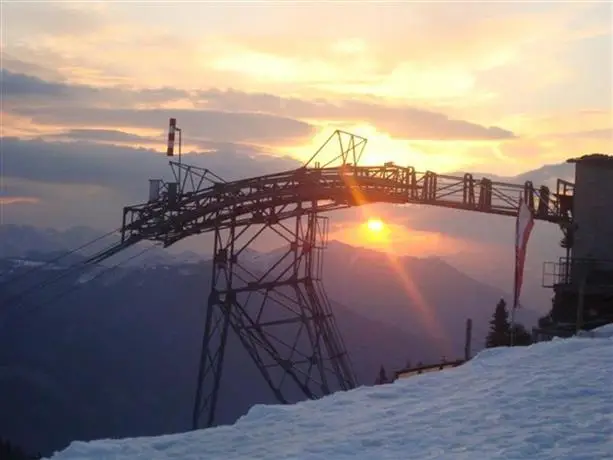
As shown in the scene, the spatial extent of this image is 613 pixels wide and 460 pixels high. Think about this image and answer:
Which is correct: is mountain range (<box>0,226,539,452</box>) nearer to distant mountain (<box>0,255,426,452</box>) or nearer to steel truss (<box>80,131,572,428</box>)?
distant mountain (<box>0,255,426,452</box>)

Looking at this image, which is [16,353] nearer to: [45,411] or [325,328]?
[45,411]

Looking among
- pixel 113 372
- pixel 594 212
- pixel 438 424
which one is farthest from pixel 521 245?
pixel 113 372

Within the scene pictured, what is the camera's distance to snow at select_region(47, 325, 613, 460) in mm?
12289

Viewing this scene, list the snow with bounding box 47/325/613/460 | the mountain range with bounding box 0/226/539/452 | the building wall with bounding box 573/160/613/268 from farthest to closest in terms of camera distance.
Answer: the mountain range with bounding box 0/226/539/452, the building wall with bounding box 573/160/613/268, the snow with bounding box 47/325/613/460

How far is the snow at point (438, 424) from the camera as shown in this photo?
1229cm

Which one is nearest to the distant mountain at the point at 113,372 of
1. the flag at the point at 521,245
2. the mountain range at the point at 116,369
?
the mountain range at the point at 116,369

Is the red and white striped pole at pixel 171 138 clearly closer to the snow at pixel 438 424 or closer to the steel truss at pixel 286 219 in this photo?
the steel truss at pixel 286 219

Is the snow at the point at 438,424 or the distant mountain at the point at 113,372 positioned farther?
the distant mountain at the point at 113,372

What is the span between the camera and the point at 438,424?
44.7ft

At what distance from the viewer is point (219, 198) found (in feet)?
104

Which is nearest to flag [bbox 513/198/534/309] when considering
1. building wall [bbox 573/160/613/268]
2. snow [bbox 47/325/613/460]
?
snow [bbox 47/325/613/460]

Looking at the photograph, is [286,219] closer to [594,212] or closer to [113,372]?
[594,212]

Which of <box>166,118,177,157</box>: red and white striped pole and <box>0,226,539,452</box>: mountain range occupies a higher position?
<box>166,118,177,157</box>: red and white striped pole

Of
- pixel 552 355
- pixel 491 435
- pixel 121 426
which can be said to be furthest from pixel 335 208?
pixel 121 426
